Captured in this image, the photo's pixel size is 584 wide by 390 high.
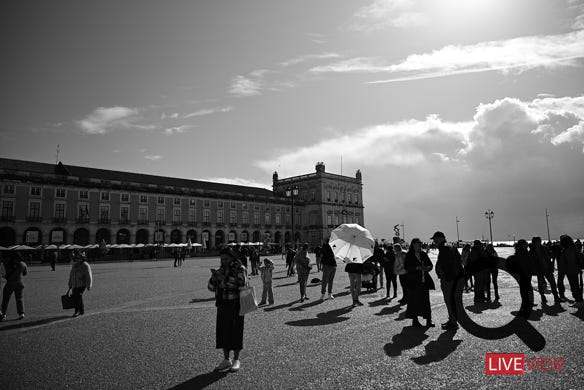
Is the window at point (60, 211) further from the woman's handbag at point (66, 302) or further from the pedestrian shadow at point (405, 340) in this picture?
the pedestrian shadow at point (405, 340)

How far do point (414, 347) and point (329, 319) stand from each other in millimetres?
2499

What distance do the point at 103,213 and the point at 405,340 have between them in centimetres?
5453

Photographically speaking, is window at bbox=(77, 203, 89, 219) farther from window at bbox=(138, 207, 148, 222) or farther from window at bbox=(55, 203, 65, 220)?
window at bbox=(138, 207, 148, 222)

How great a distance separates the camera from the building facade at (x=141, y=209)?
47.2 meters

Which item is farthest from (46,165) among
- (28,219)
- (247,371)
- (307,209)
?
(247,371)

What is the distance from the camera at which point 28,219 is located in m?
46.7

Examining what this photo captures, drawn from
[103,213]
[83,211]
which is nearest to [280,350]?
[83,211]

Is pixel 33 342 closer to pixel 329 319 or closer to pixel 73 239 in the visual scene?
pixel 329 319

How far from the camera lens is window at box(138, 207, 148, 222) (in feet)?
186

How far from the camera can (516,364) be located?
5109mm

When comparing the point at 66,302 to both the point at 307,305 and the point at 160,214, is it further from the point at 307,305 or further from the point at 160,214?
the point at 160,214

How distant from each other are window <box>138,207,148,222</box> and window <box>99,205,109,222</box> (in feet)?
14.9

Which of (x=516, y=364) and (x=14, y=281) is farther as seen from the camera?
(x=14, y=281)

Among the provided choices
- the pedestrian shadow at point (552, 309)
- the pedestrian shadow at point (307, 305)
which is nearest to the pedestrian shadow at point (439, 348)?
the pedestrian shadow at point (552, 309)
